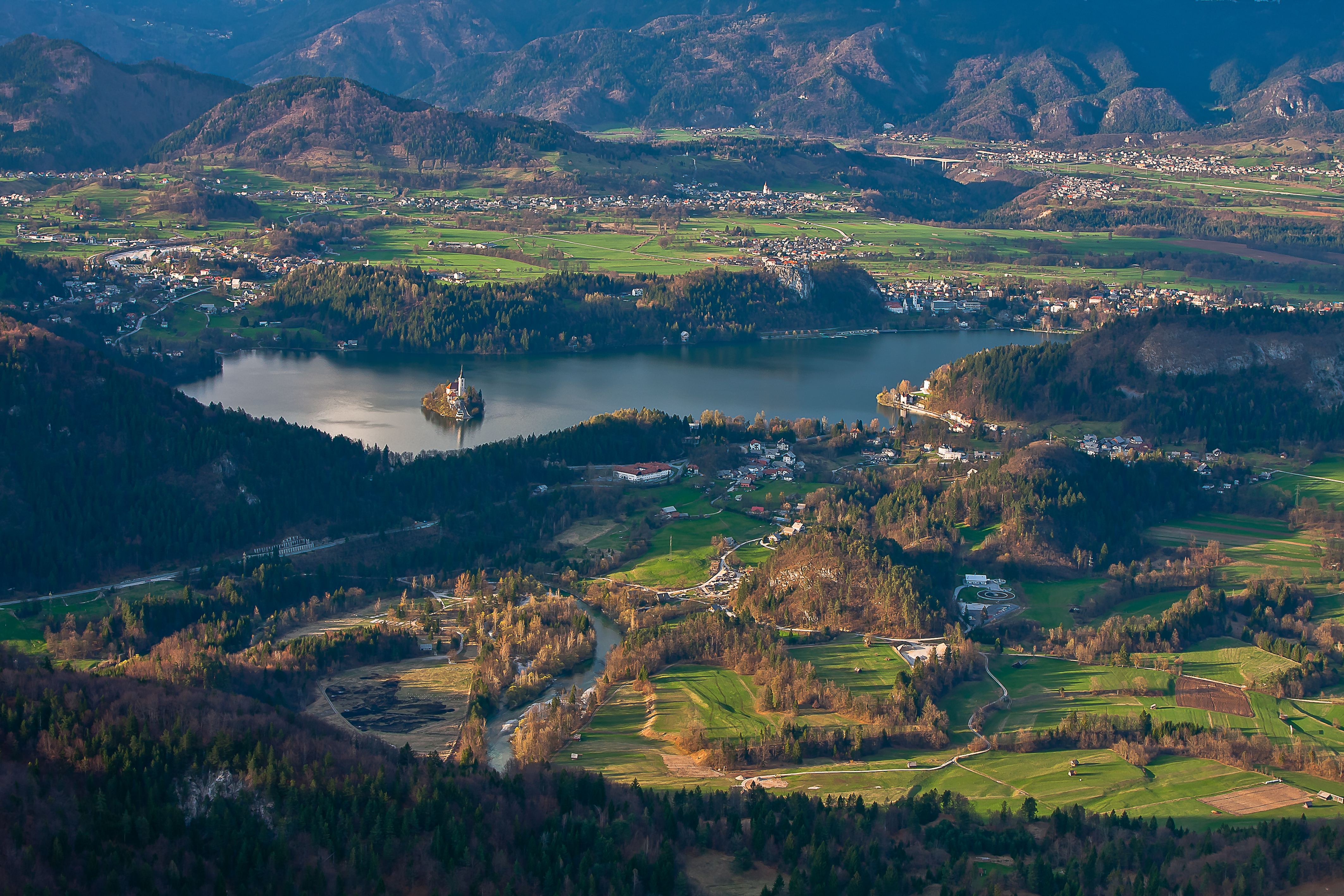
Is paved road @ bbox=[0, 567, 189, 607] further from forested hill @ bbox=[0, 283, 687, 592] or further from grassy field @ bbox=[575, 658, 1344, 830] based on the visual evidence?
grassy field @ bbox=[575, 658, 1344, 830]

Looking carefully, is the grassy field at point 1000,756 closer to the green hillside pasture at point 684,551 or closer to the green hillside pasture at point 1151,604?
the green hillside pasture at point 1151,604

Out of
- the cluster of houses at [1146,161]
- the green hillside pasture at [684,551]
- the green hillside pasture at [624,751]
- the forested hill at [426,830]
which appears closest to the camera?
the forested hill at [426,830]

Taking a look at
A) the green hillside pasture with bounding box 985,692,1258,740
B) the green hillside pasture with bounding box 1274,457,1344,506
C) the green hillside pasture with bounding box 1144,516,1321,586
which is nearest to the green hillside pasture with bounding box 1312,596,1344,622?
the green hillside pasture with bounding box 1144,516,1321,586

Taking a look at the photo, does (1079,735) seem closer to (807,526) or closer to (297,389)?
(807,526)

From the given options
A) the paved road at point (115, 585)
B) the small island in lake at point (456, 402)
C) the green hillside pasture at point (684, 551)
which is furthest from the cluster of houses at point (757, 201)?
the paved road at point (115, 585)

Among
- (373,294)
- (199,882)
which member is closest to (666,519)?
(199,882)
